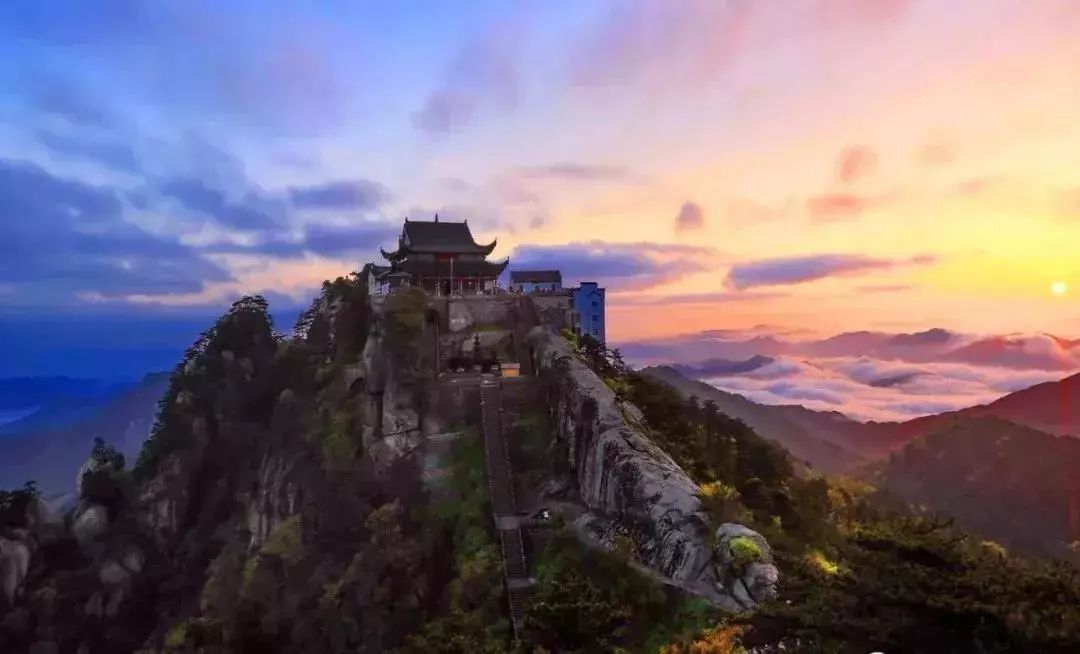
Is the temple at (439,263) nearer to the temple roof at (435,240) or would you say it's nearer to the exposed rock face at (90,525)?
the temple roof at (435,240)

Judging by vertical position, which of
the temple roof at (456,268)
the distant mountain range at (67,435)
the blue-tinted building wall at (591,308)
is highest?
the temple roof at (456,268)

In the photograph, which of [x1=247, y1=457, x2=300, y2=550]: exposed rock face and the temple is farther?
the temple

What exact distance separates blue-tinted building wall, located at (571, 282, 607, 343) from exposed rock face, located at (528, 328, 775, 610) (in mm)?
12453

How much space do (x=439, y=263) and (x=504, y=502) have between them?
734 inches

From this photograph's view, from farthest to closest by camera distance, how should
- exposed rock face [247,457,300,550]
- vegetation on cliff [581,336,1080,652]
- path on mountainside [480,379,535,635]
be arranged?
exposed rock face [247,457,300,550]
path on mountainside [480,379,535,635]
vegetation on cliff [581,336,1080,652]

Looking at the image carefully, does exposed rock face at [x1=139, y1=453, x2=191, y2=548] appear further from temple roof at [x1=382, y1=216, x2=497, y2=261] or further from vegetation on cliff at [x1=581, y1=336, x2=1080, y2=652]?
vegetation on cliff at [x1=581, y1=336, x2=1080, y2=652]

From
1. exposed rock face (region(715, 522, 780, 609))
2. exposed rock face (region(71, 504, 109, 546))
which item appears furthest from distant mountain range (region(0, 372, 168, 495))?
exposed rock face (region(715, 522, 780, 609))

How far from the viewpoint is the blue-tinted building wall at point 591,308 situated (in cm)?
4778

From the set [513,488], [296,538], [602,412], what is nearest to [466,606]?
[513,488]

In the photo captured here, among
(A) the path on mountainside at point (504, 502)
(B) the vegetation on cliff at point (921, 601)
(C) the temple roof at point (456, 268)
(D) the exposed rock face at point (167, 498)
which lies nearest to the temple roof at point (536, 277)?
(C) the temple roof at point (456, 268)

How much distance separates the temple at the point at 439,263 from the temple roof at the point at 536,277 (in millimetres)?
1542

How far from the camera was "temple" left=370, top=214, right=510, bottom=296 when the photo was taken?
42844mm

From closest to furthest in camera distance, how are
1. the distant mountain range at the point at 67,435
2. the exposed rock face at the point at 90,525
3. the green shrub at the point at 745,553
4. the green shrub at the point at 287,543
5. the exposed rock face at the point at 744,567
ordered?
the exposed rock face at the point at 744,567 < the green shrub at the point at 745,553 < the green shrub at the point at 287,543 < the exposed rock face at the point at 90,525 < the distant mountain range at the point at 67,435

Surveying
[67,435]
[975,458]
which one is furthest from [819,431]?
[67,435]
